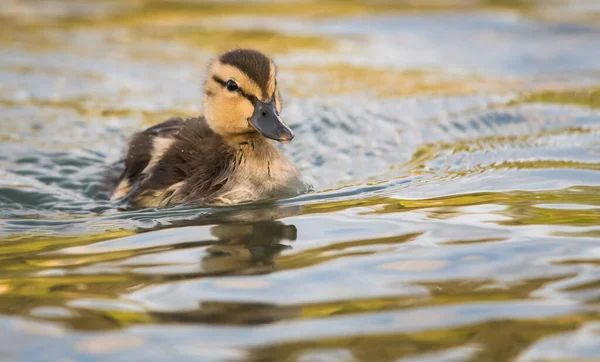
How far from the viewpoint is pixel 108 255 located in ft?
12.5

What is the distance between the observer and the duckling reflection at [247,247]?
3.49 meters

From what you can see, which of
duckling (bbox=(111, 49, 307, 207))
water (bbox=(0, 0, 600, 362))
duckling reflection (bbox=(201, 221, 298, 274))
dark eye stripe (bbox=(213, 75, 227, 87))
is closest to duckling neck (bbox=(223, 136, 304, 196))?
duckling (bbox=(111, 49, 307, 207))

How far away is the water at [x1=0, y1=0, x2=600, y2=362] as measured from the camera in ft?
9.23

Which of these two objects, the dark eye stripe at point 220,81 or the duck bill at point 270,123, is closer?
the duck bill at point 270,123

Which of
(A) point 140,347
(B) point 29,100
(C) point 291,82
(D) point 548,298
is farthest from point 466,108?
(A) point 140,347

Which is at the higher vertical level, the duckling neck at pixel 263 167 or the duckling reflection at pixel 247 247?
the duckling neck at pixel 263 167

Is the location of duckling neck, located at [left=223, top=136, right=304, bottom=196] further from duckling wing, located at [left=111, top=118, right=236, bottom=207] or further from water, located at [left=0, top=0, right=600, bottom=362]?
water, located at [left=0, top=0, right=600, bottom=362]

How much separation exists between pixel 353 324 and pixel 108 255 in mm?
1381

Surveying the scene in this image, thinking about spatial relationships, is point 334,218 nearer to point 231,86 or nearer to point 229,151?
point 229,151

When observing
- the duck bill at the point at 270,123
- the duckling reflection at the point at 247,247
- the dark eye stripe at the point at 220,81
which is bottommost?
the duckling reflection at the point at 247,247

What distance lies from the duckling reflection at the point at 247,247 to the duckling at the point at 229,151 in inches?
24.2

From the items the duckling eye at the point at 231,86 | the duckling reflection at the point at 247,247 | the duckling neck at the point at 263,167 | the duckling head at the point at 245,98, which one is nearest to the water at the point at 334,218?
the duckling reflection at the point at 247,247

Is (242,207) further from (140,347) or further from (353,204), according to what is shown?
(140,347)

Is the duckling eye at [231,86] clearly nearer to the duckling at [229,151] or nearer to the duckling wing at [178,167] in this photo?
the duckling at [229,151]
